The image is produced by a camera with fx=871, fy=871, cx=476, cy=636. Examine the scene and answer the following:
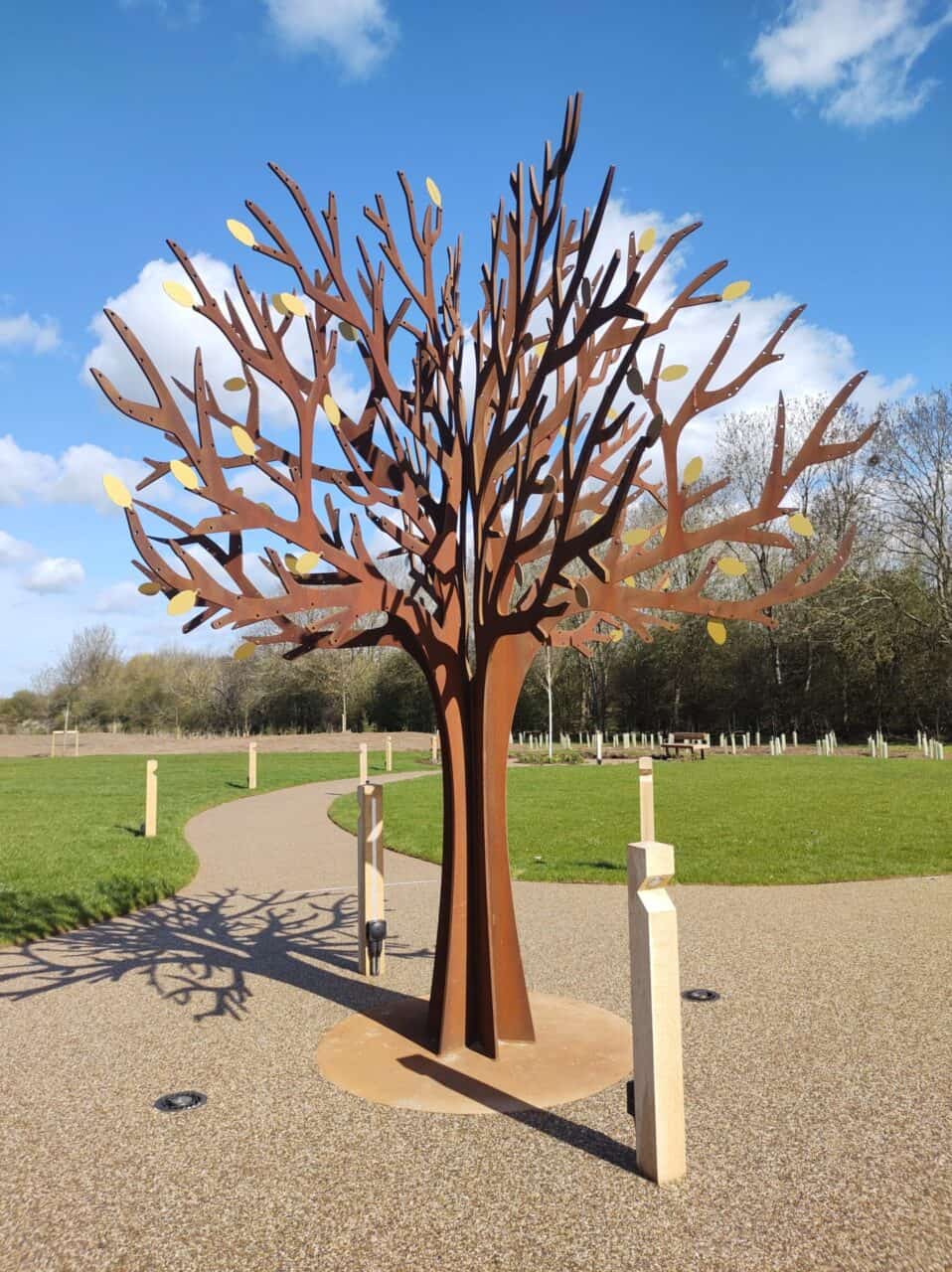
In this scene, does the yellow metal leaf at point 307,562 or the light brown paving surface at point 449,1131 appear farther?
Answer: the yellow metal leaf at point 307,562

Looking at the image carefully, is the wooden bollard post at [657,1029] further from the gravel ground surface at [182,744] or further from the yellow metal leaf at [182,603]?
the gravel ground surface at [182,744]

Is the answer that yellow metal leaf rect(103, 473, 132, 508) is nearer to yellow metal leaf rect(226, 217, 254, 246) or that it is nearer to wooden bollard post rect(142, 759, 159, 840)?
yellow metal leaf rect(226, 217, 254, 246)

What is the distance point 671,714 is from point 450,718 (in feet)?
128

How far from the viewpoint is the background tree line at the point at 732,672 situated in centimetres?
3003

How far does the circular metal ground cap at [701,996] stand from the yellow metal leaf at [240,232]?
499 cm

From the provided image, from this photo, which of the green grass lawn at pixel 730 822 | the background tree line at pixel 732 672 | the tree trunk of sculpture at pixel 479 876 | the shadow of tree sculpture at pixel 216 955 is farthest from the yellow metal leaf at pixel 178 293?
the background tree line at pixel 732 672

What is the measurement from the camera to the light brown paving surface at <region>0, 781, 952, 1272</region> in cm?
285

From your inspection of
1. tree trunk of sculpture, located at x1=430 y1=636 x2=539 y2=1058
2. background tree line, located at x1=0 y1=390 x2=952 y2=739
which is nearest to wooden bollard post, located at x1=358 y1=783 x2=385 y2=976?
tree trunk of sculpture, located at x1=430 y1=636 x2=539 y2=1058

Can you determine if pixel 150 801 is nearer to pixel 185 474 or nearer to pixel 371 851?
pixel 371 851

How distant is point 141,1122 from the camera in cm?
382

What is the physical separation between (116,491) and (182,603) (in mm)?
A: 533

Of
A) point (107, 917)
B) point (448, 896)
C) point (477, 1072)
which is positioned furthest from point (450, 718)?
point (107, 917)

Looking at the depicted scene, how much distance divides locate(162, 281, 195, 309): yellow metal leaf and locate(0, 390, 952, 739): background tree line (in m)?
23.4

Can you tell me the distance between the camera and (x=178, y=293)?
418 cm
